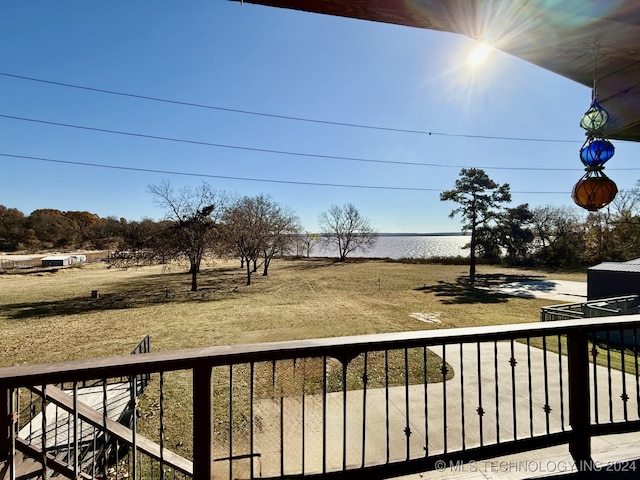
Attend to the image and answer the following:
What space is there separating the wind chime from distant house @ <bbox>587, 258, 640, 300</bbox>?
29.2 ft

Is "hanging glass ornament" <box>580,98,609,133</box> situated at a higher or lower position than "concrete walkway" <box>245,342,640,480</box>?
higher

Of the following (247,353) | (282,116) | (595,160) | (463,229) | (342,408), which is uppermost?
(282,116)

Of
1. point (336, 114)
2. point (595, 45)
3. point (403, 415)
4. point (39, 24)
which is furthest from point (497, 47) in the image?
point (336, 114)

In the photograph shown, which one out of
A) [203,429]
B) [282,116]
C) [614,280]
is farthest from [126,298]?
[614,280]

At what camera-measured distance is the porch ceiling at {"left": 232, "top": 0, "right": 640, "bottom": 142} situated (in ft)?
3.81

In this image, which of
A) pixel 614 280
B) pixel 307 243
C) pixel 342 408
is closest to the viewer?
pixel 342 408

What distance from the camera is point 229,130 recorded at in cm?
1269

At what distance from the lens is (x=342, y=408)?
3.20m

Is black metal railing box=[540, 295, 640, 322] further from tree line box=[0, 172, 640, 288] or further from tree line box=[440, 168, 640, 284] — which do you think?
tree line box=[0, 172, 640, 288]

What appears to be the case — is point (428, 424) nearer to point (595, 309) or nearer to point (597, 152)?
point (597, 152)

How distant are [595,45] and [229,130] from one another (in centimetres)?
1301

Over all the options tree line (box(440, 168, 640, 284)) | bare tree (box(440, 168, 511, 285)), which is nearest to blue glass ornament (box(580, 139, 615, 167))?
tree line (box(440, 168, 640, 284))

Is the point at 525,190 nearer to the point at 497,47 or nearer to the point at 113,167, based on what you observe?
the point at 497,47

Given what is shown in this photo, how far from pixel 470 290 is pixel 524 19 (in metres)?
13.7
